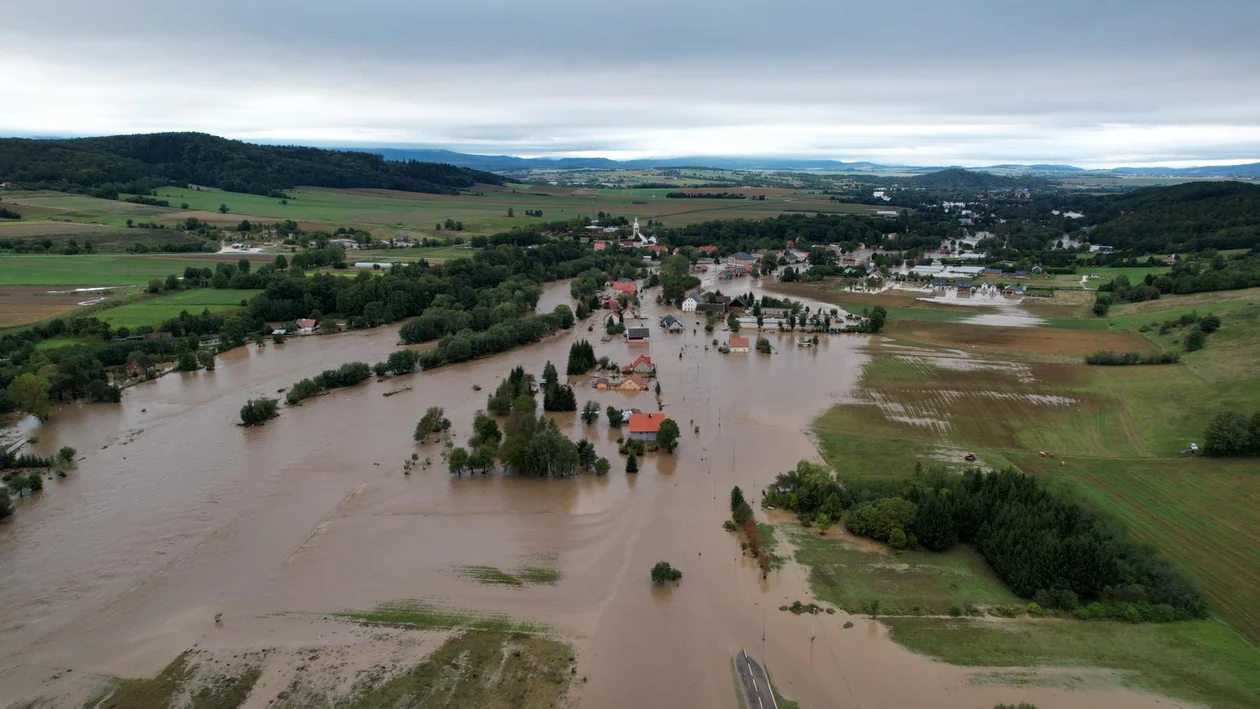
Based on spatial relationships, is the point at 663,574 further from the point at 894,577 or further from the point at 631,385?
the point at 631,385

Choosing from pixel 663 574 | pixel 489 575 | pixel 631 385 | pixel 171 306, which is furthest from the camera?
pixel 171 306

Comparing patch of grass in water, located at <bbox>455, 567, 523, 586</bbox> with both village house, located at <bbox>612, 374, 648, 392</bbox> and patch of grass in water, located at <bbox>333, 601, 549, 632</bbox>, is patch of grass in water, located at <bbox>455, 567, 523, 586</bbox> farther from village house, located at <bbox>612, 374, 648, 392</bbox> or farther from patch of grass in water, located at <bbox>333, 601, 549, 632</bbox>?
village house, located at <bbox>612, 374, 648, 392</bbox>

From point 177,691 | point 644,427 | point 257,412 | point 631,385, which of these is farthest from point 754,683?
point 257,412

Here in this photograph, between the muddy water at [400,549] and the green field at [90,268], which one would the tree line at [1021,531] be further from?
the green field at [90,268]

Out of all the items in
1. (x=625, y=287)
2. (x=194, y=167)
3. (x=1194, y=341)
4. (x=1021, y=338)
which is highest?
(x=194, y=167)

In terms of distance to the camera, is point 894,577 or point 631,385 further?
point 631,385
